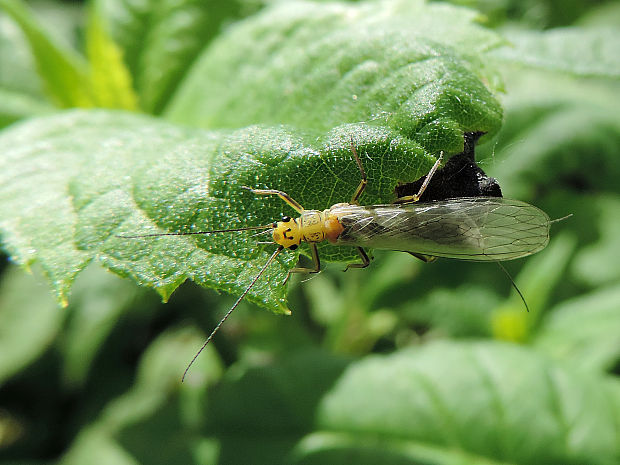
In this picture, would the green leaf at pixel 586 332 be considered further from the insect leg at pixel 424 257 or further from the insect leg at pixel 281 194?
the insect leg at pixel 281 194

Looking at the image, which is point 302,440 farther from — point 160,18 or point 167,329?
point 160,18

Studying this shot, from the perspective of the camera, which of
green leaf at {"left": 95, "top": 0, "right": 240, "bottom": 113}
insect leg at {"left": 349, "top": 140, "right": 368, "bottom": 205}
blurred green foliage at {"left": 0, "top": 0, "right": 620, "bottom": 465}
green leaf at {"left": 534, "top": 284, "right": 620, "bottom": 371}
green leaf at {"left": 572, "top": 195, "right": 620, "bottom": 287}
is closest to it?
insect leg at {"left": 349, "top": 140, "right": 368, "bottom": 205}

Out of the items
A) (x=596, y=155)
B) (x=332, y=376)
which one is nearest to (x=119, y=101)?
(x=332, y=376)

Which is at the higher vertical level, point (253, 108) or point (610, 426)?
point (253, 108)

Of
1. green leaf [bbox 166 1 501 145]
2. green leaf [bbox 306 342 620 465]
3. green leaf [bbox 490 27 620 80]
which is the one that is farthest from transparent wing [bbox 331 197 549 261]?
green leaf [bbox 306 342 620 465]

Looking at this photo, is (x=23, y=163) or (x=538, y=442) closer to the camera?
(x=23, y=163)

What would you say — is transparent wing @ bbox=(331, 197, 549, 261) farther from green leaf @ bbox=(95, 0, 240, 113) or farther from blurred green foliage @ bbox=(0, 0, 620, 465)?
green leaf @ bbox=(95, 0, 240, 113)
